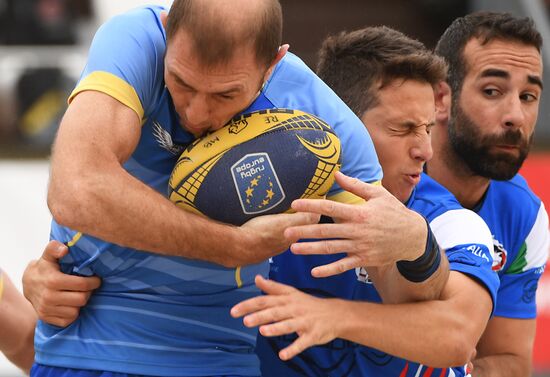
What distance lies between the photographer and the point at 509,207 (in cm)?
535

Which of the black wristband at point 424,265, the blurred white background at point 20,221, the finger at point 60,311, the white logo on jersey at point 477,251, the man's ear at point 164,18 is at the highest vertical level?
the man's ear at point 164,18

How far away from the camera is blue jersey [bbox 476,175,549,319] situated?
17.3 feet

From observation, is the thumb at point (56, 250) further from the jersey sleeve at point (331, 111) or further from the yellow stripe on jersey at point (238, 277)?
the jersey sleeve at point (331, 111)

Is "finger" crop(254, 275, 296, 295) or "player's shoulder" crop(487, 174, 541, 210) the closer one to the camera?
"finger" crop(254, 275, 296, 295)

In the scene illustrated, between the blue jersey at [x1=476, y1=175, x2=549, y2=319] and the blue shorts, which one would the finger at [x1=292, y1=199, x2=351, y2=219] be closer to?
the blue shorts

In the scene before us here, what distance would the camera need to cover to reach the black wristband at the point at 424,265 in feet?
11.6

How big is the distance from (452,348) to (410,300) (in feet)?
0.71

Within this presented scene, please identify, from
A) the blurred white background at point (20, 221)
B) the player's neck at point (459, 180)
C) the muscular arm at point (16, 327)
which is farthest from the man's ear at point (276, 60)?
the blurred white background at point (20, 221)

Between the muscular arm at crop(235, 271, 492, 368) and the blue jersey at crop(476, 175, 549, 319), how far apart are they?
4.81 feet

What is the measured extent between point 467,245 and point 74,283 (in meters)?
1.48

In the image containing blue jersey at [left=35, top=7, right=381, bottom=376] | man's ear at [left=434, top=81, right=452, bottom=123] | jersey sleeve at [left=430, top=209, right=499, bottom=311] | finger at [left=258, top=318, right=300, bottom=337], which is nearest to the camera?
finger at [left=258, top=318, right=300, bottom=337]

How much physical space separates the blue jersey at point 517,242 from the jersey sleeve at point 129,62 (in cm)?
230

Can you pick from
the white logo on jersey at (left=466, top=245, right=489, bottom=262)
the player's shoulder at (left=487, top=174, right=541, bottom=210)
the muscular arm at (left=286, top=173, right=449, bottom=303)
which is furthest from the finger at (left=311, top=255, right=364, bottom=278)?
the player's shoulder at (left=487, top=174, right=541, bottom=210)

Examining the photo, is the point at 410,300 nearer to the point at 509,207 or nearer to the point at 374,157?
the point at 374,157
